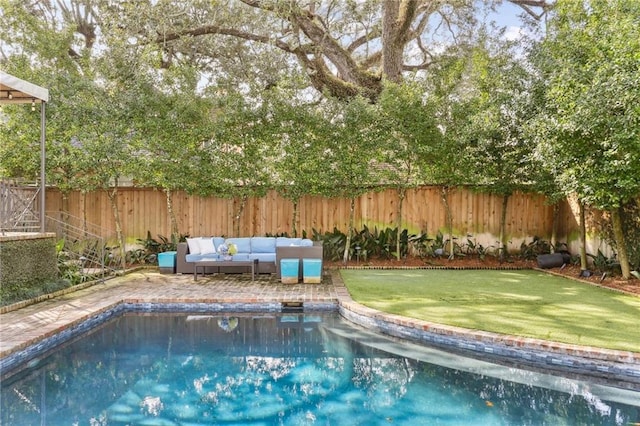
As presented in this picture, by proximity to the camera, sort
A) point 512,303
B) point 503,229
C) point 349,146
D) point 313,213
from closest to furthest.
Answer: point 512,303 < point 349,146 < point 503,229 < point 313,213

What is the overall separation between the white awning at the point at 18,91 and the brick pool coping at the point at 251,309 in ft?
10.5

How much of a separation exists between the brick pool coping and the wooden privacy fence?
2343 millimetres

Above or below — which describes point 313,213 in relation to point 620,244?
above

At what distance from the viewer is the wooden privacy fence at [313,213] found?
11.2m

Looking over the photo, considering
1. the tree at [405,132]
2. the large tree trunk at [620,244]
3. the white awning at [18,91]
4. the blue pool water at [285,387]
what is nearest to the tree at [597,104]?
the large tree trunk at [620,244]

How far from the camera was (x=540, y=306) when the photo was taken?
6184 millimetres

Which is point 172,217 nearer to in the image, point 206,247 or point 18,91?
point 206,247

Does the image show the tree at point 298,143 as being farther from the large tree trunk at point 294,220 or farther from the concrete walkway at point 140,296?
the concrete walkway at point 140,296

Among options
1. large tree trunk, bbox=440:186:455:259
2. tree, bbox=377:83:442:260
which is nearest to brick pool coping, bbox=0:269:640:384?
tree, bbox=377:83:442:260

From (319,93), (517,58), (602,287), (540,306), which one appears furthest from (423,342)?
(319,93)

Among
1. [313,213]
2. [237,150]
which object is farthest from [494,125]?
[237,150]

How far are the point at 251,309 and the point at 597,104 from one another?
20.8ft

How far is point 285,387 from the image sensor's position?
412cm

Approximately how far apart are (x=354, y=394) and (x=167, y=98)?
8655mm
